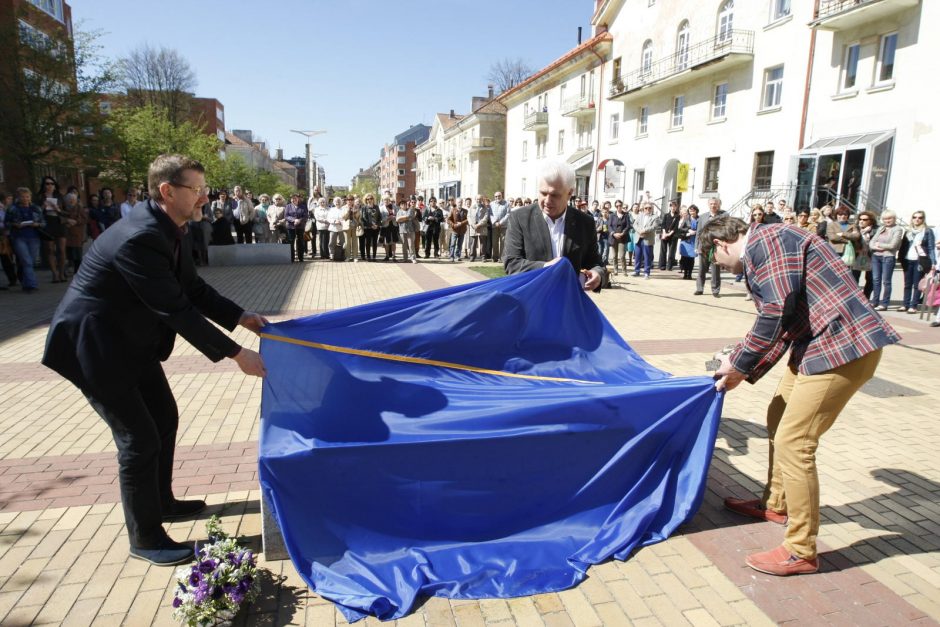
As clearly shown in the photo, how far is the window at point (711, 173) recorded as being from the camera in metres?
24.8

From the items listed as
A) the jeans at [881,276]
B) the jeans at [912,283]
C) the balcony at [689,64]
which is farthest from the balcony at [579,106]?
the jeans at [912,283]

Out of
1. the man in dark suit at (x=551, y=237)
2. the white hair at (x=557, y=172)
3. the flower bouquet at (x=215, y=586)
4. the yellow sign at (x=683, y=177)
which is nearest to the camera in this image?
the flower bouquet at (x=215, y=586)

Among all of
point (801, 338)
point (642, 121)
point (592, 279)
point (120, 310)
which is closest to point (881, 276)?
point (592, 279)

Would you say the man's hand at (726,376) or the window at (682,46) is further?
the window at (682,46)

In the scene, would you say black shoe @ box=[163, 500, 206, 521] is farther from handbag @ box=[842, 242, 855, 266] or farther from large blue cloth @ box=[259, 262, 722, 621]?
handbag @ box=[842, 242, 855, 266]

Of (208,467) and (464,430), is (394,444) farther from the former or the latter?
(208,467)

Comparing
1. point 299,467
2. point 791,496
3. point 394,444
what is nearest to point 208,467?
point 299,467

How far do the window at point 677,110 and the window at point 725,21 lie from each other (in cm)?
338

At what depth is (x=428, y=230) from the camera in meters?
21.0

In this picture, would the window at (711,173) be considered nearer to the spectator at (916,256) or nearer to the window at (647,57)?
the window at (647,57)

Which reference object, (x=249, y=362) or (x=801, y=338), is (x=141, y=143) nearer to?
(x=249, y=362)

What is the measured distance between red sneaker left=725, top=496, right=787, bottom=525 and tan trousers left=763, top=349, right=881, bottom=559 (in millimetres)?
562

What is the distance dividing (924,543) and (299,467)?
3.59 m

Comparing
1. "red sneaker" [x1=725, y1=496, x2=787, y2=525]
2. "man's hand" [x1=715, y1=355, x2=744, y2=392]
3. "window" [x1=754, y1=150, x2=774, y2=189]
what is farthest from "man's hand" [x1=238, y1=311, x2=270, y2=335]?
"window" [x1=754, y1=150, x2=774, y2=189]
